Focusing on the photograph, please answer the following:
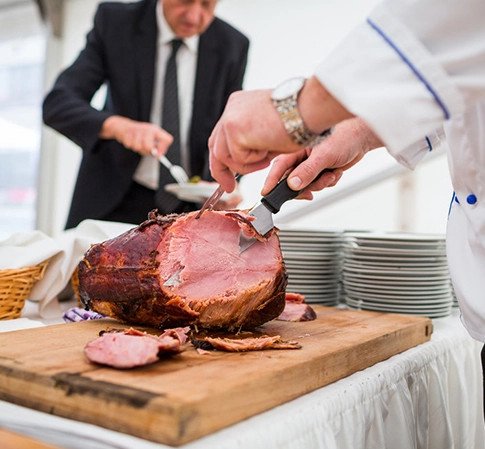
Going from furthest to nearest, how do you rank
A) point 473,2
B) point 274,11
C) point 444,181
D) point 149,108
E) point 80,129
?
1. point 274,11
2. point 444,181
3. point 149,108
4. point 80,129
5. point 473,2

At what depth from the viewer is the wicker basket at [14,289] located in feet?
5.17

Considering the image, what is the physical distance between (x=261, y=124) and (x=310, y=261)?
1113 millimetres

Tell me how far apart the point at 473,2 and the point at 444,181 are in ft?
14.5

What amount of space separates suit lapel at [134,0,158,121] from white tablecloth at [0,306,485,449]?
5.53 feet

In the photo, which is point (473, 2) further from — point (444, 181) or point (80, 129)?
point (444, 181)

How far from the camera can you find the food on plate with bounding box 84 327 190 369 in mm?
1019

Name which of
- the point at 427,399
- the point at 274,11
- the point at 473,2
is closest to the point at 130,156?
the point at 427,399

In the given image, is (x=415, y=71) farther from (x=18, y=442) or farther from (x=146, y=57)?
(x=146, y=57)

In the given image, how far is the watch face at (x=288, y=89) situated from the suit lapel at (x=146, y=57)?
220 centimetres

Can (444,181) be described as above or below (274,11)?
below

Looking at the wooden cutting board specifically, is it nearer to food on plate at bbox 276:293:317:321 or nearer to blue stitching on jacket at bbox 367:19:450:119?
food on plate at bbox 276:293:317:321

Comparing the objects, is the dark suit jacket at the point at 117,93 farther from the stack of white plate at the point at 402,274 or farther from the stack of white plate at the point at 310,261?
the stack of white plate at the point at 402,274

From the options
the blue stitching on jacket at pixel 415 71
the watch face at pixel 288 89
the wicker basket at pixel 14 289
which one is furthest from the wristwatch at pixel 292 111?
the wicker basket at pixel 14 289

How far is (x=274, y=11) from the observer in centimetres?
577
